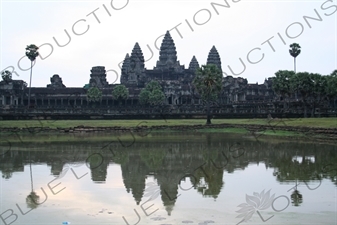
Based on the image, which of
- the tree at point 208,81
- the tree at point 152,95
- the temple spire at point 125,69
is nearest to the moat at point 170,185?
the tree at point 208,81

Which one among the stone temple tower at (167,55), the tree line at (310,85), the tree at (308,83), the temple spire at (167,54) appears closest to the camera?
the tree line at (310,85)

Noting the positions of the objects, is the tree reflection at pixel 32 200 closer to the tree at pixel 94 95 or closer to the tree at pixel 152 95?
the tree at pixel 152 95

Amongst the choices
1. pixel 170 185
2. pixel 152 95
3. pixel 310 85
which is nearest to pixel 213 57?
pixel 152 95

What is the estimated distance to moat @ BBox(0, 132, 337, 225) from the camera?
46.2ft

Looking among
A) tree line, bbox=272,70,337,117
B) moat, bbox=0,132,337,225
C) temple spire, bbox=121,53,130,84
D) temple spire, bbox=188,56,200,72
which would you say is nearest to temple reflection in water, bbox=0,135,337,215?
moat, bbox=0,132,337,225

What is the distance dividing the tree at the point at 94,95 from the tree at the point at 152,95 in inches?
299

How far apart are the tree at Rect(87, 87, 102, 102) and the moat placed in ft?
229

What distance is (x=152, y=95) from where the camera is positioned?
96.9 meters

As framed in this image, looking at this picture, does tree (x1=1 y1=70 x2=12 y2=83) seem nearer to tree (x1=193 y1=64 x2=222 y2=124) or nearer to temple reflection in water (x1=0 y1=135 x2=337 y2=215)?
tree (x1=193 y1=64 x2=222 y2=124)

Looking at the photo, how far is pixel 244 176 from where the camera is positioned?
2050 centimetres

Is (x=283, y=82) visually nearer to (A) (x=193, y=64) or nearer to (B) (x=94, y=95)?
(B) (x=94, y=95)

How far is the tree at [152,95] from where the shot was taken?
318 ft

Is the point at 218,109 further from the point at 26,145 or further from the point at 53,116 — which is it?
the point at 26,145

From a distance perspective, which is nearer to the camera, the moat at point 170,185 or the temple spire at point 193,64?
the moat at point 170,185
